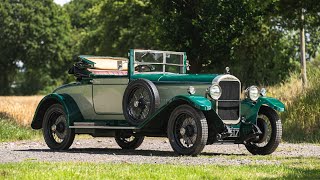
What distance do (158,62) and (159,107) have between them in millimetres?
1884

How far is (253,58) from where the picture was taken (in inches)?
1361

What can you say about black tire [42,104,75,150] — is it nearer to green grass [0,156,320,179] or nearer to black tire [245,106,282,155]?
black tire [245,106,282,155]

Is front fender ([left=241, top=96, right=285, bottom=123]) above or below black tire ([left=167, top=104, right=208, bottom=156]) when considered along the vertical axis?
above

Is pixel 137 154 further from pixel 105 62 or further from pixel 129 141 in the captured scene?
pixel 105 62

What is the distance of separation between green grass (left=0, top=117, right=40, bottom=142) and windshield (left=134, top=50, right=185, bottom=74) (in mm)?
5443

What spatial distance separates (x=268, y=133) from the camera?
14.3m

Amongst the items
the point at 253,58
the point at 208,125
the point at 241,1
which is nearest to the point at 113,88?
the point at 208,125

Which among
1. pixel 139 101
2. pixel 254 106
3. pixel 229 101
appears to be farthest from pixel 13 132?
pixel 254 106

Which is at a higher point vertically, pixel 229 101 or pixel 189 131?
pixel 229 101

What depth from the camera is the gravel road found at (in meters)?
12.0

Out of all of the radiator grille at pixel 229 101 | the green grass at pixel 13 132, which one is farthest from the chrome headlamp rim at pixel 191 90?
the green grass at pixel 13 132

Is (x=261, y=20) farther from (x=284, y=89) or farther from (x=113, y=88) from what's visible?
(x=113, y=88)

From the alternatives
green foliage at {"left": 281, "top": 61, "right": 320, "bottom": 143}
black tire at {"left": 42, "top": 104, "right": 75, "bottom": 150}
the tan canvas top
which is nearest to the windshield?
the tan canvas top

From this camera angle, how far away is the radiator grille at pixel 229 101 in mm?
13703
